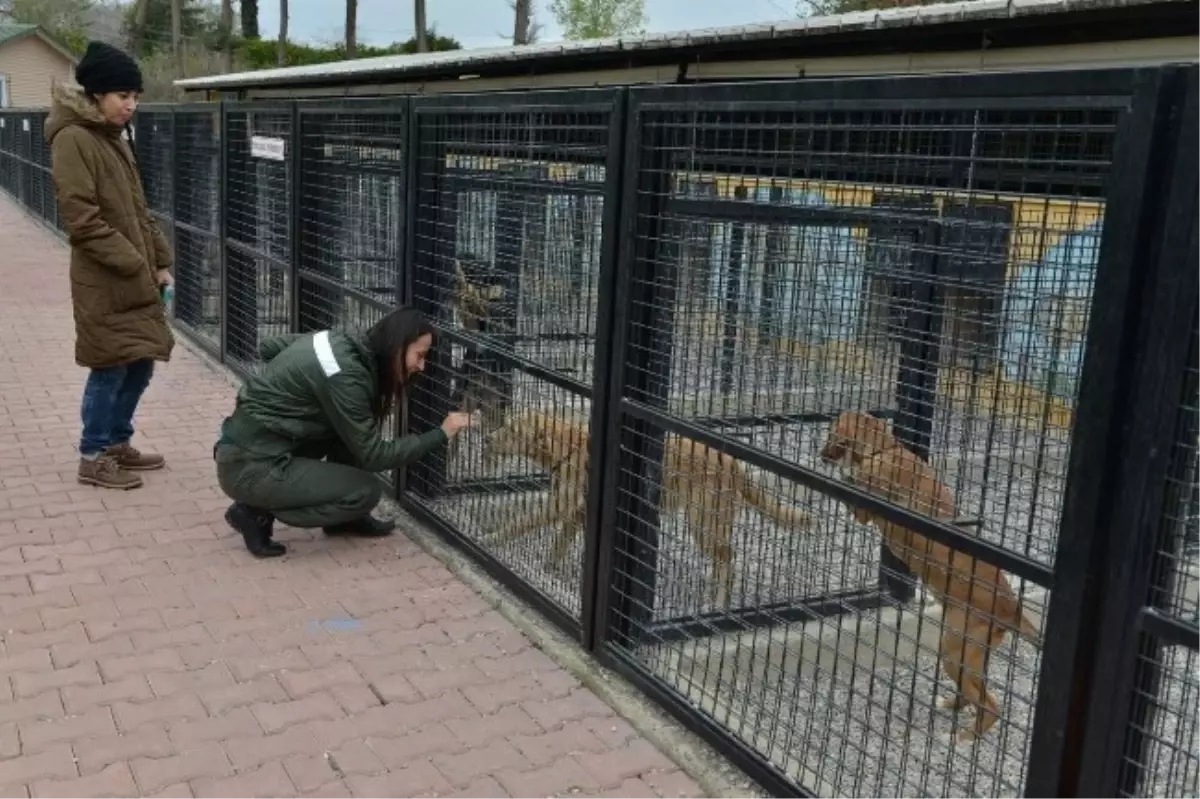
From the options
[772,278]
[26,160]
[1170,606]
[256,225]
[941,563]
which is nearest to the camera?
[1170,606]

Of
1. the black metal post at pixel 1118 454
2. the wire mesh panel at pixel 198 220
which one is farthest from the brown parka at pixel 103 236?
the black metal post at pixel 1118 454

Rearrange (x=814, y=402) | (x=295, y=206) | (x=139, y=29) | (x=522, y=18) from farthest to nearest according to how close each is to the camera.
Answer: (x=139, y=29), (x=522, y=18), (x=295, y=206), (x=814, y=402)

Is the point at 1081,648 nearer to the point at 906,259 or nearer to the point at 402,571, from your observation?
the point at 906,259

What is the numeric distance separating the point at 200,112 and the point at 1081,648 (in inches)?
304

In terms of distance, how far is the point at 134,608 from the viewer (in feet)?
14.1

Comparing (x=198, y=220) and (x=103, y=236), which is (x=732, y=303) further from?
(x=198, y=220)

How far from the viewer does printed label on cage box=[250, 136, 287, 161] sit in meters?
6.70

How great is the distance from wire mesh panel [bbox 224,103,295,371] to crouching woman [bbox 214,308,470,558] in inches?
78.5

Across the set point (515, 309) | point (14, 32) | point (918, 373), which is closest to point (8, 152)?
point (515, 309)

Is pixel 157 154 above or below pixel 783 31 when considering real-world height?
below

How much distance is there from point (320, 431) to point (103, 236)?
151 cm

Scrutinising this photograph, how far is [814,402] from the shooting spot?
4.07 metres

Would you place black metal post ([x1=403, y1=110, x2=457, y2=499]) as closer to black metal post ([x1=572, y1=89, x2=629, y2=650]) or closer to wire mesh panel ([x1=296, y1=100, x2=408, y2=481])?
wire mesh panel ([x1=296, y1=100, x2=408, y2=481])

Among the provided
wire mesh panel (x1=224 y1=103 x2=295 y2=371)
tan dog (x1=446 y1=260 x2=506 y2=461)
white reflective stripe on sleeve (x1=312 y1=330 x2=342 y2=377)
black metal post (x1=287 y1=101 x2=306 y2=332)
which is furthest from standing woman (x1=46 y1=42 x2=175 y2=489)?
tan dog (x1=446 y1=260 x2=506 y2=461)
